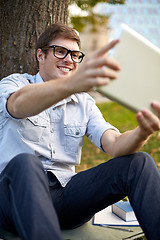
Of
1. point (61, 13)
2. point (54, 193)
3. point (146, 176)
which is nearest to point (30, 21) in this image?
point (61, 13)

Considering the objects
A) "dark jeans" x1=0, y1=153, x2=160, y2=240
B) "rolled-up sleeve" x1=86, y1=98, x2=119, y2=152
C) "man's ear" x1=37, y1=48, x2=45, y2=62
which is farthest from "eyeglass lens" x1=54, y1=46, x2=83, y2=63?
"dark jeans" x1=0, y1=153, x2=160, y2=240

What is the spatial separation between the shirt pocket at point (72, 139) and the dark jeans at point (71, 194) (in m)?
0.22

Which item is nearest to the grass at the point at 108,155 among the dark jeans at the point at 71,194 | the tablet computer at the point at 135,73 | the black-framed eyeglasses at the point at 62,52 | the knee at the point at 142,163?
the dark jeans at the point at 71,194

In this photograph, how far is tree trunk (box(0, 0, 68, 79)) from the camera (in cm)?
289

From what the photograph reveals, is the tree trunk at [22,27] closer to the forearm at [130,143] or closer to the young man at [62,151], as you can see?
the young man at [62,151]

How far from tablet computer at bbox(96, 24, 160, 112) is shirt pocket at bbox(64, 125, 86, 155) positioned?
729mm

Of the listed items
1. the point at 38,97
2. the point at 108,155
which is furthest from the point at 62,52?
the point at 108,155

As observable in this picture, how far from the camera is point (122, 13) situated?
1542 cm

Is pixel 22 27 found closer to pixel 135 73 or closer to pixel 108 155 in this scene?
pixel 135 73

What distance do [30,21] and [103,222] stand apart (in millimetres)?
1771

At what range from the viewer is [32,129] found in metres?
2.15

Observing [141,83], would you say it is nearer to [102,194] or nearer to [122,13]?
[102,194]

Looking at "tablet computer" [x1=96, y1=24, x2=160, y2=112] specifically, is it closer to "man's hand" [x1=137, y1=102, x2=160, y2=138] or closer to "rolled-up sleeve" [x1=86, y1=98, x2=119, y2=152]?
"man's hand" [x1=137, y1=102, x2=160, y2=138]

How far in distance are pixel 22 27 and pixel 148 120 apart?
168 cm
